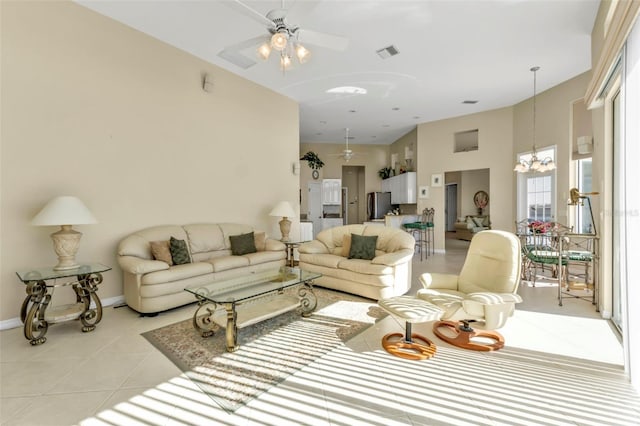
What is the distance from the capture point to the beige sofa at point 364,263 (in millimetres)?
3850

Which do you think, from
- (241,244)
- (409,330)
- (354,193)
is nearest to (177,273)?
(241,244)

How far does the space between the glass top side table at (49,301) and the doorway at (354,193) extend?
30.2ft

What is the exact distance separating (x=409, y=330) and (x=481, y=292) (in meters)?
0.76

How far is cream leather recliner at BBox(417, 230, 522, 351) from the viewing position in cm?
249

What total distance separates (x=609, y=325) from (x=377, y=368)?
271cm

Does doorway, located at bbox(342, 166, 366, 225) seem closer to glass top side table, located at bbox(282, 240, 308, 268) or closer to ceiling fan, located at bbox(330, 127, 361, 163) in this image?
ceiling fan, located at bbox(330, 127, 361, 163)

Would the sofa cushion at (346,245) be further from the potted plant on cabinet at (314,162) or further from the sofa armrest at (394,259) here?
the potted plant on cabinet at (314,162)

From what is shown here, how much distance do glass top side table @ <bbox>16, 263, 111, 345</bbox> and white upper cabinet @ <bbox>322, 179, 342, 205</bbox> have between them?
744 centimetres

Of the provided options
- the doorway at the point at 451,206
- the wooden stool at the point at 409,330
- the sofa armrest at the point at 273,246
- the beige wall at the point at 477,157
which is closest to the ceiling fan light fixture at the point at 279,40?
the wooden stool at the point at 409,330

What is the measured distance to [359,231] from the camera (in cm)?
486

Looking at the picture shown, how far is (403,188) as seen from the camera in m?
8.86

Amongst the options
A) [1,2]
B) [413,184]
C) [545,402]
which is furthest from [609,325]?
[1,2]

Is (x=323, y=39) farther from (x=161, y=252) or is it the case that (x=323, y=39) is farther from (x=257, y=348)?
(x=161, y=252)

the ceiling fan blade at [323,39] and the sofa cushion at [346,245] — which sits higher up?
the ceiling fan blade at [323,39]
